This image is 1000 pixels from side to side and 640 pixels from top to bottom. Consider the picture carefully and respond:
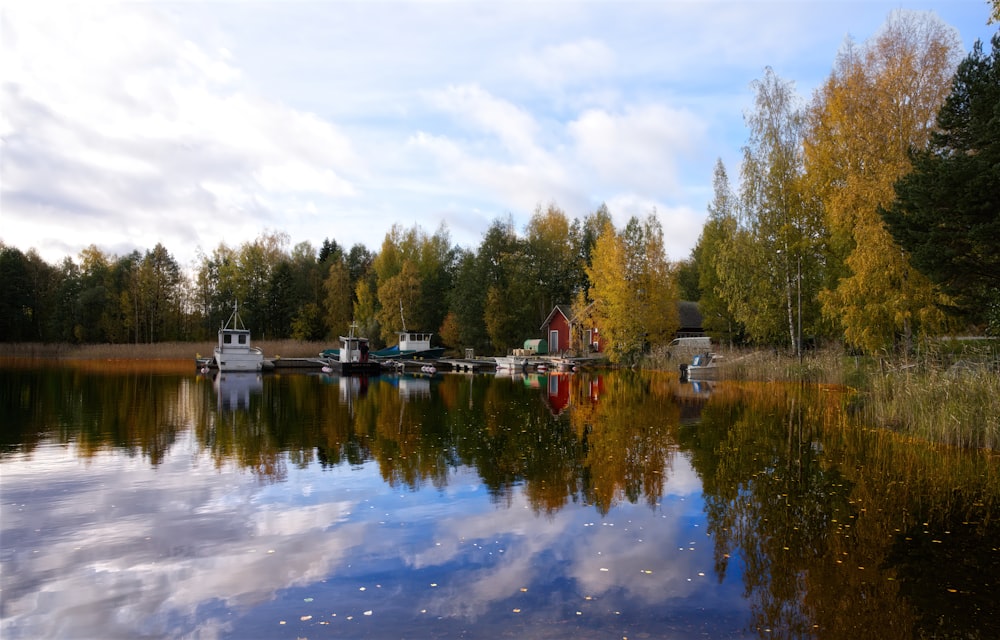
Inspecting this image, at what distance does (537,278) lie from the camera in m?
62.0

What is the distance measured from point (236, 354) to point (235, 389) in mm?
17274

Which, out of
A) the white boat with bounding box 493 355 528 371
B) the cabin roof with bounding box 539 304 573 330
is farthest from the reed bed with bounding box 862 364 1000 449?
the cabin roof with bounding box 539 304 573 330

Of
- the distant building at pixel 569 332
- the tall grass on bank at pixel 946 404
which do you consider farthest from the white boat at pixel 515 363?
the tall grass on bank at pixel 946 404

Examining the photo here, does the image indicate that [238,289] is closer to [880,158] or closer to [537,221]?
[537,221]

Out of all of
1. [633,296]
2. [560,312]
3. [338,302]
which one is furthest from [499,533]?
[338,302]

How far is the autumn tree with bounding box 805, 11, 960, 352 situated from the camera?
22.2 m

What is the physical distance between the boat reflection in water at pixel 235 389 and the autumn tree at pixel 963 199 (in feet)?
69.1

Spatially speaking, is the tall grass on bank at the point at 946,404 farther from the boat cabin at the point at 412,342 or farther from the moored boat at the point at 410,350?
the boat cabin at the point at 412,342

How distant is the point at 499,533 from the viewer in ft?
28.2

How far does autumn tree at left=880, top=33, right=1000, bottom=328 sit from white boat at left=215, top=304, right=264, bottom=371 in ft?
141

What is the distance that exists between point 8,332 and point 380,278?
39.4m

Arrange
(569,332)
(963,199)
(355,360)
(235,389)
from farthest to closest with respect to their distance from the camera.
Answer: (569,332) < (355,360) < (235,389) < (963,199)

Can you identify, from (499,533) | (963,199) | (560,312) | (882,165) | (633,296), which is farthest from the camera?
(560,312)

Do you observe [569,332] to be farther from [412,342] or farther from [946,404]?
[946,404]
